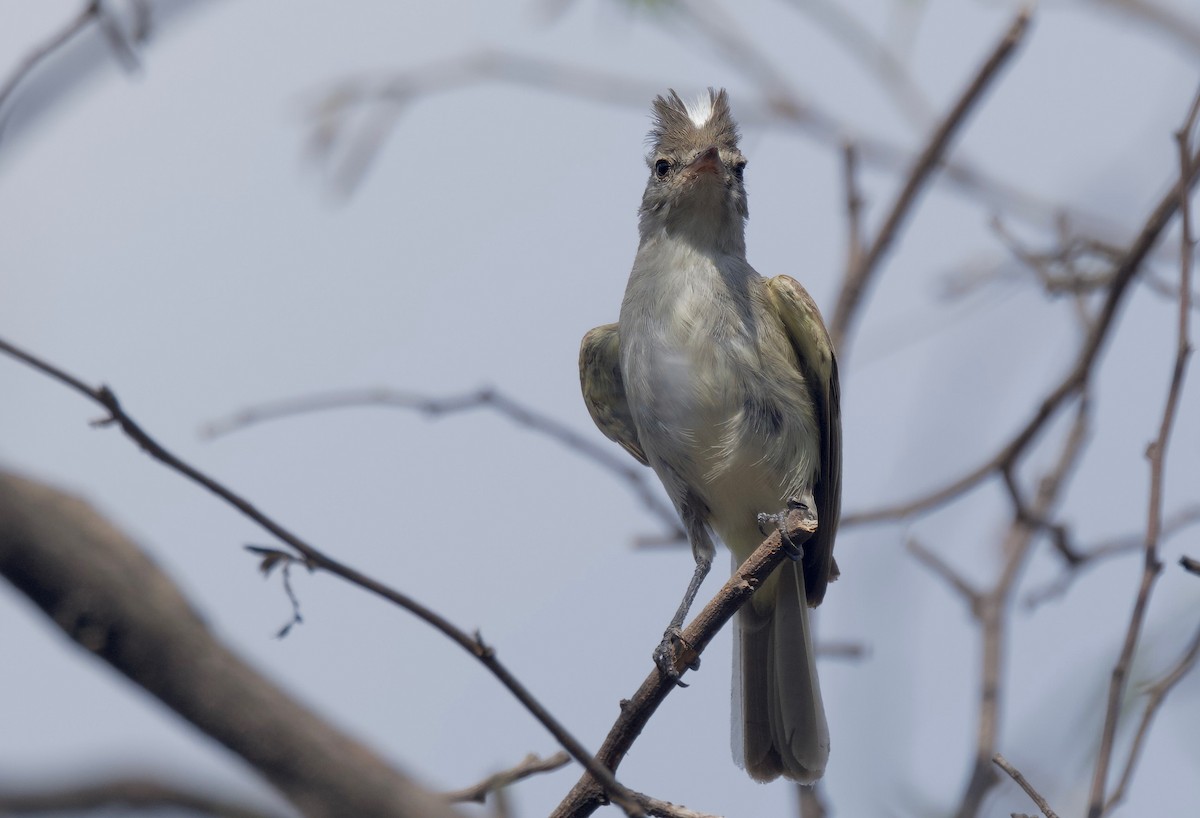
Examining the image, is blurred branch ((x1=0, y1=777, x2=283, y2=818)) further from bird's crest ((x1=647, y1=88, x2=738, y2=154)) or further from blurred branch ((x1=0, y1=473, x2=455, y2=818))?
bird's crest ((x1=647, y1=88, x2=738, y2=154))

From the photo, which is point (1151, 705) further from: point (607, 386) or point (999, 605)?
point (607, 386)

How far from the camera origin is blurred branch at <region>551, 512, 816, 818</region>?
2.28 metres

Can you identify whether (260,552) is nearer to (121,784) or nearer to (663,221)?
(121,784)

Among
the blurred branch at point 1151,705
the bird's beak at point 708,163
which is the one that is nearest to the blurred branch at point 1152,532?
the blurred branch at point 1151,705

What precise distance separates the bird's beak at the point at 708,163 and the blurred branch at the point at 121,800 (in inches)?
136

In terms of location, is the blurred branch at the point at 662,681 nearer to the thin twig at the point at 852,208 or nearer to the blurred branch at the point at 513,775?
the blurred branch at the point at 513,775

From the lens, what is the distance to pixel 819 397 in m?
4.17

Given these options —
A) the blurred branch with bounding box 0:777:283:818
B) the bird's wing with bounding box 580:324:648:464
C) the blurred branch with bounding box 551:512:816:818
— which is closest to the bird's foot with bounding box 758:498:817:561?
the blurred branch with bounding box 551:512:816:818

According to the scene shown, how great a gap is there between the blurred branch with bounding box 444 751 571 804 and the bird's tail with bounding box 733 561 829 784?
1.29 metres

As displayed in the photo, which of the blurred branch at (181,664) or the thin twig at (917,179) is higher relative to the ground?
the thin twig at (917,179)

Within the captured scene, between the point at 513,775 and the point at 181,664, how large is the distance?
1.34 meters

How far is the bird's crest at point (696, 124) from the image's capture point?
15.0 ft

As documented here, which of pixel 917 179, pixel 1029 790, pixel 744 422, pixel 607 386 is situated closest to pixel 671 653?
pixel 1029 790

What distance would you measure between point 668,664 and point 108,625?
1481 mm
